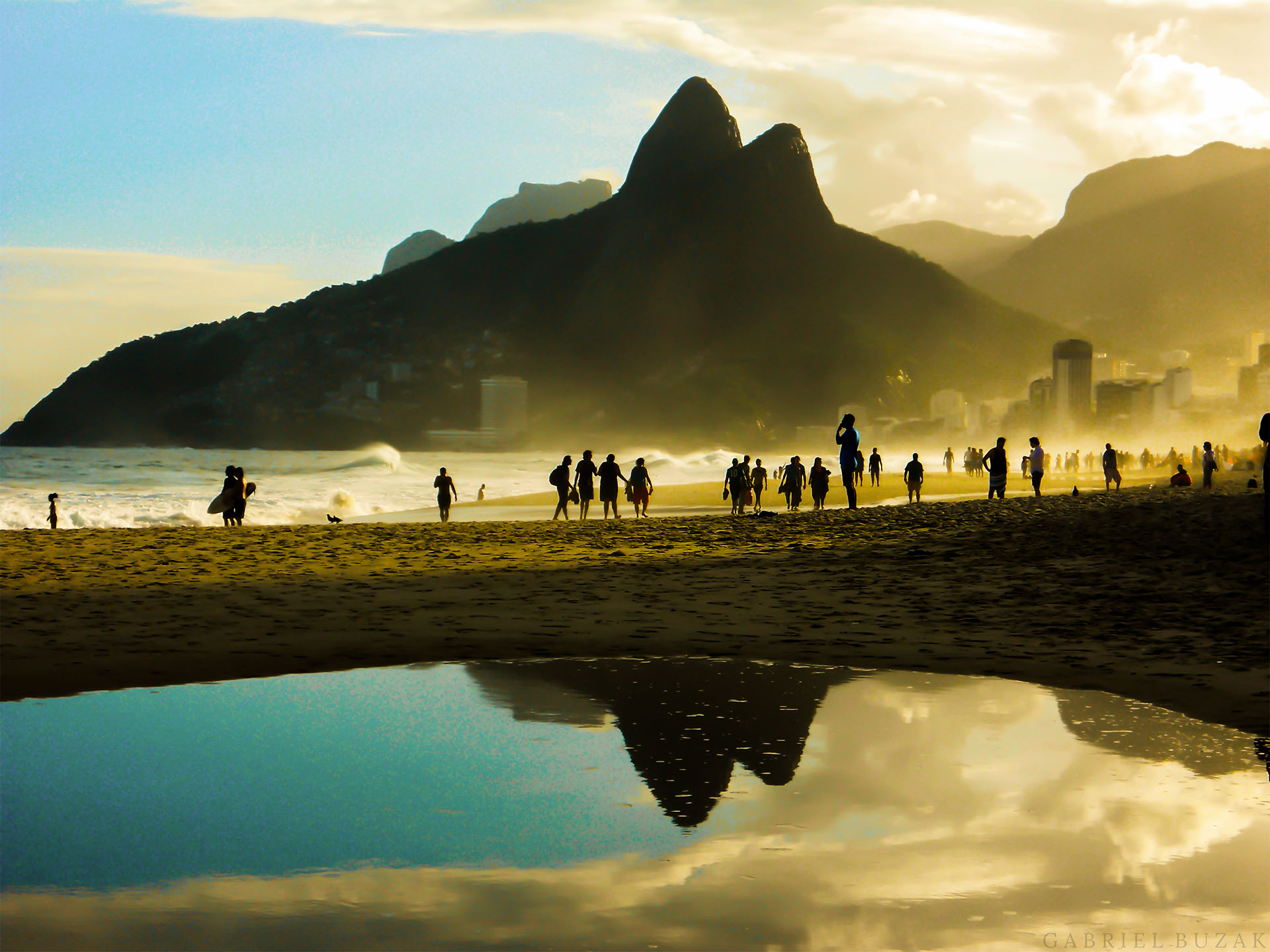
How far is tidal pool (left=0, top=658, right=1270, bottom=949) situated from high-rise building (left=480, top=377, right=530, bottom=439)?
18683 centimetres

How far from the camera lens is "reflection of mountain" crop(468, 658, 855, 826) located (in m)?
6.49

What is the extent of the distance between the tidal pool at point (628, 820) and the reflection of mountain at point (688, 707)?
4cm

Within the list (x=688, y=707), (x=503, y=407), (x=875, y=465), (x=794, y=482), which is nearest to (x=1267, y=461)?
(x=688, y=707)

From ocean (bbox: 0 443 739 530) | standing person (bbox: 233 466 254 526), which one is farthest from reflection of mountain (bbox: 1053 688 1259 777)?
ocean (bbox: 0 443 739 530)

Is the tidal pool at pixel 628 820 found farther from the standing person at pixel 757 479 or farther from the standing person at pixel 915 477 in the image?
the standing person at pixel 915 477

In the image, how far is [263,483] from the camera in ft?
229

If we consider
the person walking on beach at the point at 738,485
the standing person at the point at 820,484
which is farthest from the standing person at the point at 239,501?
the standing person at the point at 820,484

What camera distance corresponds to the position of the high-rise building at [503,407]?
194625mm

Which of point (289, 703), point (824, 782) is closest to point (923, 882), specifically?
point (824, 782)

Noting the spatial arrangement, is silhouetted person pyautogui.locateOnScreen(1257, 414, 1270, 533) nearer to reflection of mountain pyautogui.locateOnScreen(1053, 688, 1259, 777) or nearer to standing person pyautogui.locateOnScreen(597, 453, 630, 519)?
reflection of mountain pyautogui.locateOnScreen(1053, 688, 1259, 777)

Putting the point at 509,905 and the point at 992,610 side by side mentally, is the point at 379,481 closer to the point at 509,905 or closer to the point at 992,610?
the point at 992,610

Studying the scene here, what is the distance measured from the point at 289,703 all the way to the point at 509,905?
14.7 ft

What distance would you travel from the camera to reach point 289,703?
8539 millimetres

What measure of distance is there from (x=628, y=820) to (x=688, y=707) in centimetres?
254
